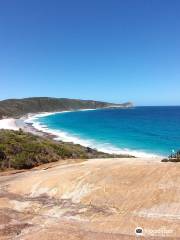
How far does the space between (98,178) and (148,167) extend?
265 cm

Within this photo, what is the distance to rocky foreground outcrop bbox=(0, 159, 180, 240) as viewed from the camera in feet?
37.3

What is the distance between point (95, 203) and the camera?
1380 cm

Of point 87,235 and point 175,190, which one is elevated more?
point 175,190

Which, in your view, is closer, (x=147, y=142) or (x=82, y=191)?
(x=82, y=191)

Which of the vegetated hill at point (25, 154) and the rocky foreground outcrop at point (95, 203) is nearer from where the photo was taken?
the rocky foreground outcrop at point (95, 203)

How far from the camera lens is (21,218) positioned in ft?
42.6

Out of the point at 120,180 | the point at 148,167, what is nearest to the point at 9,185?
the point at 120,180

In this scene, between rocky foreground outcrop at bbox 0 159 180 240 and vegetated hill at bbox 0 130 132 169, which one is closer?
rocky foreground outcrop at bbox 0 159 180 240

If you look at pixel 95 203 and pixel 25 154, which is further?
pixel 25 154

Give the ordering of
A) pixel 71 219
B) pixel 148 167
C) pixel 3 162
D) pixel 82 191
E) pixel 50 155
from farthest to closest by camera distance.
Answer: pixel 50 155, pixel 3 162, pixel 148 167, pixel 82 191, pixel 71 219

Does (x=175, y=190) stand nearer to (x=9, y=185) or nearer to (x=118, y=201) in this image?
(x=118, y=201)

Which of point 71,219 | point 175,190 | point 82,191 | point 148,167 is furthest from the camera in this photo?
point 148,167

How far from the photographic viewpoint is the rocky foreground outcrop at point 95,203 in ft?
37.3

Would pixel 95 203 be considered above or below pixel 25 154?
below
